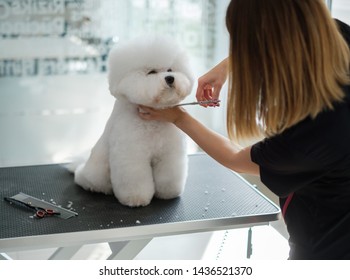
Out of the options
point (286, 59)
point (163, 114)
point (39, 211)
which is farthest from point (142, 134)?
point (286, 59)

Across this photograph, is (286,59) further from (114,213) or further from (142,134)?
(114,213)

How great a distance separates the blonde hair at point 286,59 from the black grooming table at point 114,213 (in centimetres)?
43

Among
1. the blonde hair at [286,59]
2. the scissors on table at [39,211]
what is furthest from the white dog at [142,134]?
the blonde hair at [286,59]

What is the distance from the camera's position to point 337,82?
2.87 ft

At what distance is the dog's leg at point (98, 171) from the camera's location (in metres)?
1.35

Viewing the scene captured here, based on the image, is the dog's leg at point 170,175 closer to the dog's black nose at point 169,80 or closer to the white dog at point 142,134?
the white dog at point 142,134

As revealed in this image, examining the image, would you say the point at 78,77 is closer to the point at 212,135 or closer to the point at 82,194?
the point at 82,194

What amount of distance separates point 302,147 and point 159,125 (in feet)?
1.62

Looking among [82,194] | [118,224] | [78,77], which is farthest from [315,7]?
[78,77]

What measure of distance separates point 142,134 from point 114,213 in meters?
0.22

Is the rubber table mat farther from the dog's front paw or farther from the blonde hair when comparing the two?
the blonde hair

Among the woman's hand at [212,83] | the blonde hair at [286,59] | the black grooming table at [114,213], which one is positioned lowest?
the black grooming table at [114,213]

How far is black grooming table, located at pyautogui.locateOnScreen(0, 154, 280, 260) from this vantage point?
1.12 meters

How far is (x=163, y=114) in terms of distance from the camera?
1204mm
